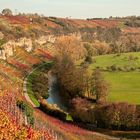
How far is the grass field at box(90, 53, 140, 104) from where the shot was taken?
91.5 meters

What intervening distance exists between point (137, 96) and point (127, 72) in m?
31.1

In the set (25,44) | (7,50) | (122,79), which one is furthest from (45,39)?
(122,79)

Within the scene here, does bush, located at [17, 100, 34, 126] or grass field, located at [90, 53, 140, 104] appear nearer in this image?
bush, located at [17, 100, 34, 126]

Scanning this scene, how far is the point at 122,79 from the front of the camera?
369 ft

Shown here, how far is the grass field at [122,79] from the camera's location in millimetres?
91500

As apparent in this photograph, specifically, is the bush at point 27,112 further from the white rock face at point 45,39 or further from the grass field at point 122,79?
the white rock face at point 45,39

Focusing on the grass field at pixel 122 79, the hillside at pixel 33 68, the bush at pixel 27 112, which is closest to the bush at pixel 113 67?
the hillside at pixel 33 68

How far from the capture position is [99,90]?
3447 inches

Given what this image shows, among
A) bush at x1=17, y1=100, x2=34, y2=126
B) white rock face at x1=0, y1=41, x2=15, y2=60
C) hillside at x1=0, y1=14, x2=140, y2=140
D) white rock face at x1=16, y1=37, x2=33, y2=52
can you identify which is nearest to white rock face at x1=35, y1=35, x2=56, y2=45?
hillside at x1=0, y1=14, x2=140, y2=140

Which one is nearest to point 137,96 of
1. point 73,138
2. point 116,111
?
point 116,111

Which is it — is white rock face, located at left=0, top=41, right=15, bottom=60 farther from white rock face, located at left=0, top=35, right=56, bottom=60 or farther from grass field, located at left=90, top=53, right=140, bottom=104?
grass field, located at left=90, top=53, right=140, bottom=104

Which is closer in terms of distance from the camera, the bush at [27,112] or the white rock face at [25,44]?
the bush at [27,112]

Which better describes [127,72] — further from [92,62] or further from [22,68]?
[22,68]

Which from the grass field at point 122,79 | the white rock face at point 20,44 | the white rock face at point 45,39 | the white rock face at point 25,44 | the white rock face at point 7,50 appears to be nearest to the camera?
the grass field at point 122,79
